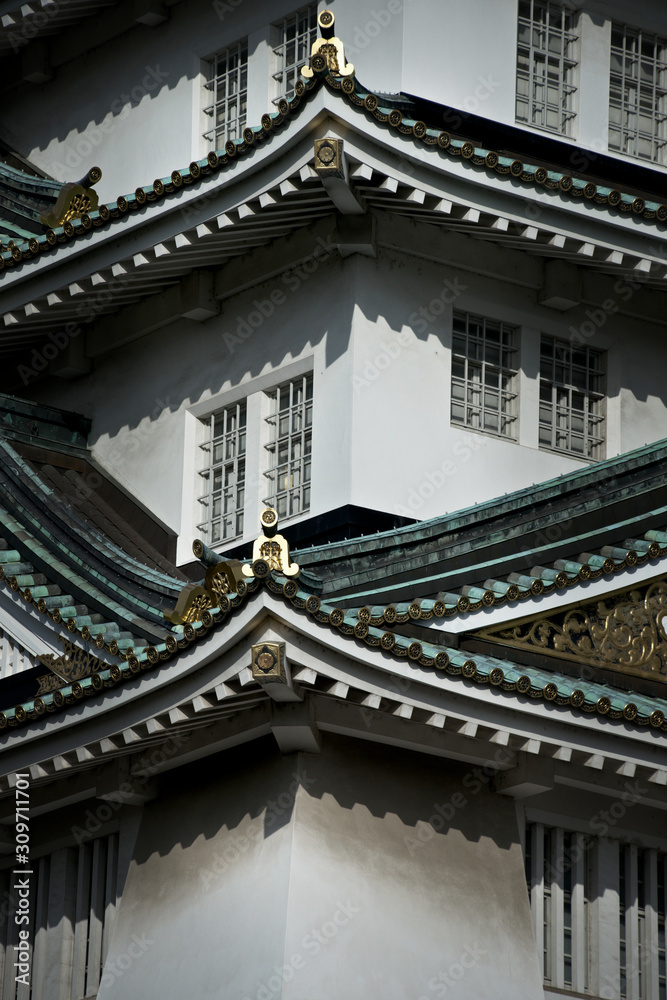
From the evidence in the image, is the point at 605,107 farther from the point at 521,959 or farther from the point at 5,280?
the point at 521,959

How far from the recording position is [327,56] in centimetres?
1609

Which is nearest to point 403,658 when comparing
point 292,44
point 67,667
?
point 67,667

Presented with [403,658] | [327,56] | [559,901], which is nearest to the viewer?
[403,658]

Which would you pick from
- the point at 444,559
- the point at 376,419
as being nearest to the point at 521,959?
the point at 444,559

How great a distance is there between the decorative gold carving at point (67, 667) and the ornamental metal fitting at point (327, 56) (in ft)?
17.0

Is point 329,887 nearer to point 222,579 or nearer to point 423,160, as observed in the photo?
point 222,579

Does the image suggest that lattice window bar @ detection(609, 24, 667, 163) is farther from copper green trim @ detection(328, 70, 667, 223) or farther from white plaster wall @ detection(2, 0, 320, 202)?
white plaster wall @ detection(2, 0, 320, 202)

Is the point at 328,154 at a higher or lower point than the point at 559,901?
higher

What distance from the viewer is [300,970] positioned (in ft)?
42.5

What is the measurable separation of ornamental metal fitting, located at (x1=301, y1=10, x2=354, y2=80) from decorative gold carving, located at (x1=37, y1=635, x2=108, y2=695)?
5.19m

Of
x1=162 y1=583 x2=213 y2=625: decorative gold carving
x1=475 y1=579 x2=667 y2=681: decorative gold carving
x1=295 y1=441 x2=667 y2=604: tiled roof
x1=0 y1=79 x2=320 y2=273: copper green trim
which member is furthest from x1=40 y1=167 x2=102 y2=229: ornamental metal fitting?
x1=475 y1=579 x2=667 y2=681: decorative gold carving

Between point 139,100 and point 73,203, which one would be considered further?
point 139,100

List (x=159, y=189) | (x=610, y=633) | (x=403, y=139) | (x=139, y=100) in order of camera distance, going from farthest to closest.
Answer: (x=139, y=100) → (x=159, y=189) → (x=403, y=139) → (x=610, y=633)

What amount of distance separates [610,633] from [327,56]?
18.1 ft
